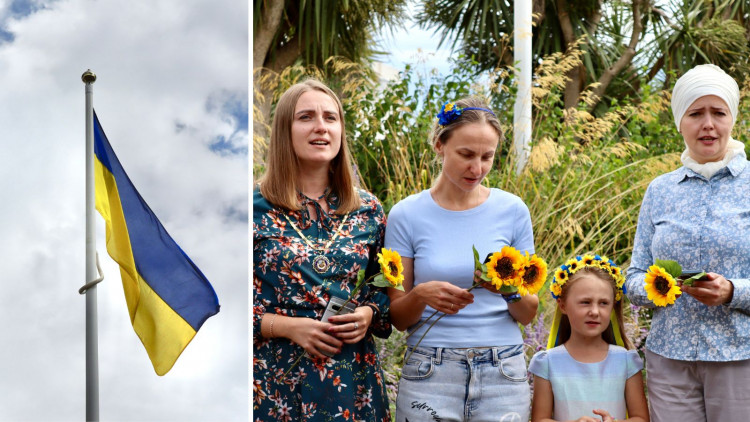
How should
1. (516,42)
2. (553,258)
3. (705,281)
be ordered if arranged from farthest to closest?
1. (516,42)
2. (553,258)
3. (705,281)

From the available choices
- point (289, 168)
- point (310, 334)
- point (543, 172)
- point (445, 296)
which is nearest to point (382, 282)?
point (445, 296)

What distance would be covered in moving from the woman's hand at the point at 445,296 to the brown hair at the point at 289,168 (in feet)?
1.40

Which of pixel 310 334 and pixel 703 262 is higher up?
pixel 703 262

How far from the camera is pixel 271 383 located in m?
2.30

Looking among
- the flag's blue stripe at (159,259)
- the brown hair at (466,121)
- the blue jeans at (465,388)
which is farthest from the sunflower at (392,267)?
the flag's blue stripe at (159,259)

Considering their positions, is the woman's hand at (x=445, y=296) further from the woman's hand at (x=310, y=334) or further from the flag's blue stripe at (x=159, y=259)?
the flag's blue stripe at (x=159, y=259)

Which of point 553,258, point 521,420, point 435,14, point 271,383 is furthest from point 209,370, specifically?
point 435,14

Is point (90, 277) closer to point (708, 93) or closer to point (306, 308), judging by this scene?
point (306, 308)

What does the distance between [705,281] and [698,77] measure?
690mm

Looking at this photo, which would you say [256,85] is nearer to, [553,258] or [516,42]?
[516,42]

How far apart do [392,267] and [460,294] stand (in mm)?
210

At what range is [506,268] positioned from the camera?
2080mm

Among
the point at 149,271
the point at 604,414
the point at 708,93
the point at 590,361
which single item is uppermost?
the point at 708,93

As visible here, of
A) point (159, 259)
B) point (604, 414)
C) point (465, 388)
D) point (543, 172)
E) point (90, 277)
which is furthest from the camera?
point (543, 172)
